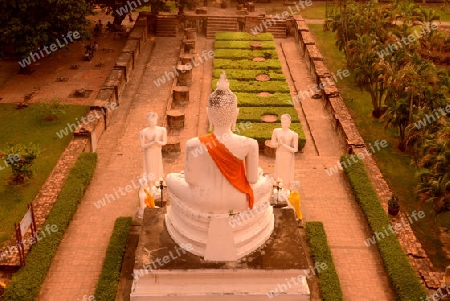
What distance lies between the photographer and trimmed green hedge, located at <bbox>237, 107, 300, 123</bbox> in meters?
22.2

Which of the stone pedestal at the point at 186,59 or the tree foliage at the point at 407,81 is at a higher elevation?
the tree foliage at the point at 407,81

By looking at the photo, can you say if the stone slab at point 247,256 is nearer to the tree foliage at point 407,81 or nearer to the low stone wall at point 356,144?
the low stone wall at point 356,144

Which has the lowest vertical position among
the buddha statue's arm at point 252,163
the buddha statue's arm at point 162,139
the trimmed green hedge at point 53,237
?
the trimmed green hedge at point 53,237

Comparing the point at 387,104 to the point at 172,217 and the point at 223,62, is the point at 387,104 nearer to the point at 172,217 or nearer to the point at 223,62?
the point at 223,62

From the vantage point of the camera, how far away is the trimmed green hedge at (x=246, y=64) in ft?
90.3

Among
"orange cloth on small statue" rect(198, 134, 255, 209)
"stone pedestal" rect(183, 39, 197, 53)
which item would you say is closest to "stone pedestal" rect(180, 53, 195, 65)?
"stone pedestal" rect(183, 39, 197, 53)

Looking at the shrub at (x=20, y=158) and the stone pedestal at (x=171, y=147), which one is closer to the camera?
the shrub at (x=20, y=158)

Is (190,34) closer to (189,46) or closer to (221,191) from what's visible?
(189,46)

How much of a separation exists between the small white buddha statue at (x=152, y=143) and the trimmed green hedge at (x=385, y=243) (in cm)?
594

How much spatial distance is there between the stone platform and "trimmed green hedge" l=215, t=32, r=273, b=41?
19912 millimetres

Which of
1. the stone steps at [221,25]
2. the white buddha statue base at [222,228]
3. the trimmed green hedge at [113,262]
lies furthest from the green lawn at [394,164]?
the trimmed green hedge at [113,262]

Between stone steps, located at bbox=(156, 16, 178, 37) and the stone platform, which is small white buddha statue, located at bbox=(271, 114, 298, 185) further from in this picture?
stone steps, located at bbox=(156, 16, 178, 37)

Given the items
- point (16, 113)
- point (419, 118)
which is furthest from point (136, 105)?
point (419, 118)

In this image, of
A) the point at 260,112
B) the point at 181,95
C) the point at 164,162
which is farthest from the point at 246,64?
the point at 164,162
